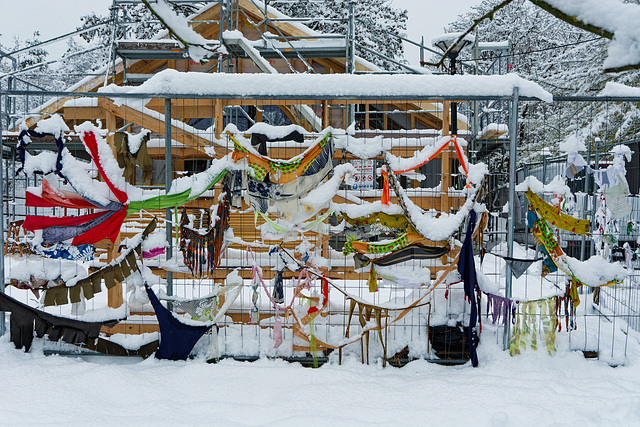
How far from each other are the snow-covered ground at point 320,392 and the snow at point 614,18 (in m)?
2.57

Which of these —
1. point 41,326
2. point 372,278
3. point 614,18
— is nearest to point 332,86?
point 372,278

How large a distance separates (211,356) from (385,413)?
1.75 metres

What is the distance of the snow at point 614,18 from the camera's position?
2199mm

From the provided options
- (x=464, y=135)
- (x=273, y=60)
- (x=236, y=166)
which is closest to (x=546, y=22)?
(x=273, y=60)

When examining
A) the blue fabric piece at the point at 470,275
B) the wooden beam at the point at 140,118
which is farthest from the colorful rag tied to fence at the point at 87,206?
the blue fabric piece at the point at 470,275

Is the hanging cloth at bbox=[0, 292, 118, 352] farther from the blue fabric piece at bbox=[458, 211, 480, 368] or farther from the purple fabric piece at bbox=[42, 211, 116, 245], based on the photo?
the blue fabric piece at bbox=[458, 211, 480, 368]

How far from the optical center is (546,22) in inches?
844

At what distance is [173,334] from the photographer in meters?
4.37

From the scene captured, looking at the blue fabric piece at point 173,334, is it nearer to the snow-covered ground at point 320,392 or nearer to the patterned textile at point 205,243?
the snow-covered ground at point 320,392

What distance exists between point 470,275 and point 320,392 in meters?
1.67

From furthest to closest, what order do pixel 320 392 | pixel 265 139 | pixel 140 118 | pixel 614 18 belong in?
1. pixel 140 118
2. pixel 265 139
3. pixel 320 392
4. pixel 614 18

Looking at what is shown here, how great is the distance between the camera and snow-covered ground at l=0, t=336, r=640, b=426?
3482mm

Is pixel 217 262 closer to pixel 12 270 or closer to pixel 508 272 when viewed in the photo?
pixel 12 270

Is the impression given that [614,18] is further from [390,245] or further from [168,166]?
[168,166]
